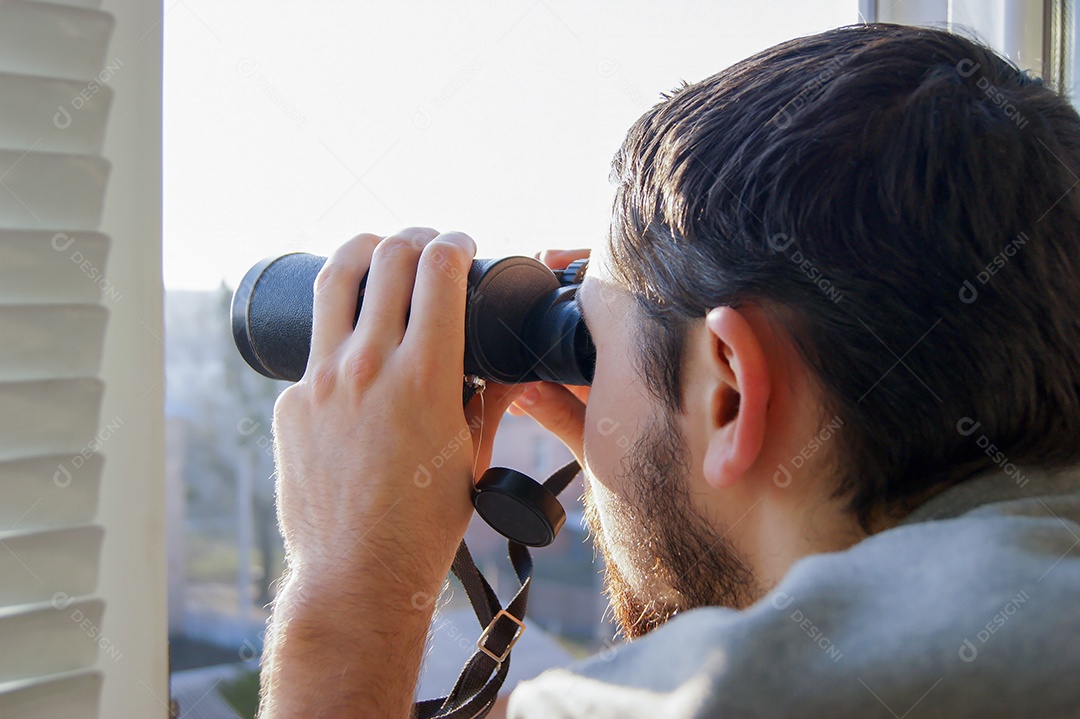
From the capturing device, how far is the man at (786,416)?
0.40 meters

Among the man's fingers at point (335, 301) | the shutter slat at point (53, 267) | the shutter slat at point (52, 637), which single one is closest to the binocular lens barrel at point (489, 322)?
the man's fingers at point (335, 301)

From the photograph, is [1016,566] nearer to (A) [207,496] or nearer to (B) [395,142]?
(B) [395,142]

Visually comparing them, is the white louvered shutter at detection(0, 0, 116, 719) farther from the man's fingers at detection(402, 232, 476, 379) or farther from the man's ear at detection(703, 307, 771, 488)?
the man's ear at detection(703, 307, 771, 488)

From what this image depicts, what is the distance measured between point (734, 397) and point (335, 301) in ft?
1.25

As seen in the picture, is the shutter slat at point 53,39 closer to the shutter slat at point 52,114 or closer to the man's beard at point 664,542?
the shutter slat at point 52,114

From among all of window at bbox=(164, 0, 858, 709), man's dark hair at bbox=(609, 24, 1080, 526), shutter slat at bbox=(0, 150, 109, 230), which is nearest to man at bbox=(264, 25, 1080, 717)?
man's dark hair at bbox=(609, 24, 1080, 526)

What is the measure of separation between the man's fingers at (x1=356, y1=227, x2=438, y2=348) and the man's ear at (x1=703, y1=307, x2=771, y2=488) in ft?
0.99

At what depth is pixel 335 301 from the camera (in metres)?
0.79

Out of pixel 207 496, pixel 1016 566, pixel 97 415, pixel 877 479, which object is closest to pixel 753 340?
pixel 877 479

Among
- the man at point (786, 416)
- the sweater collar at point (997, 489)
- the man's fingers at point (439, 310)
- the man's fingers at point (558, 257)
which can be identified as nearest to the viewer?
the man at point (786, 416)

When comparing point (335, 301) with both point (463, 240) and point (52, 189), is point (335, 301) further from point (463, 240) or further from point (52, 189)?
point (52, 189)

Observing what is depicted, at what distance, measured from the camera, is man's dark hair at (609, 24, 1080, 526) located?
1.86ft

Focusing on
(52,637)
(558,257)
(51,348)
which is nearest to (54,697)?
(52,637)

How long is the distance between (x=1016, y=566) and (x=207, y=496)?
82 cm
